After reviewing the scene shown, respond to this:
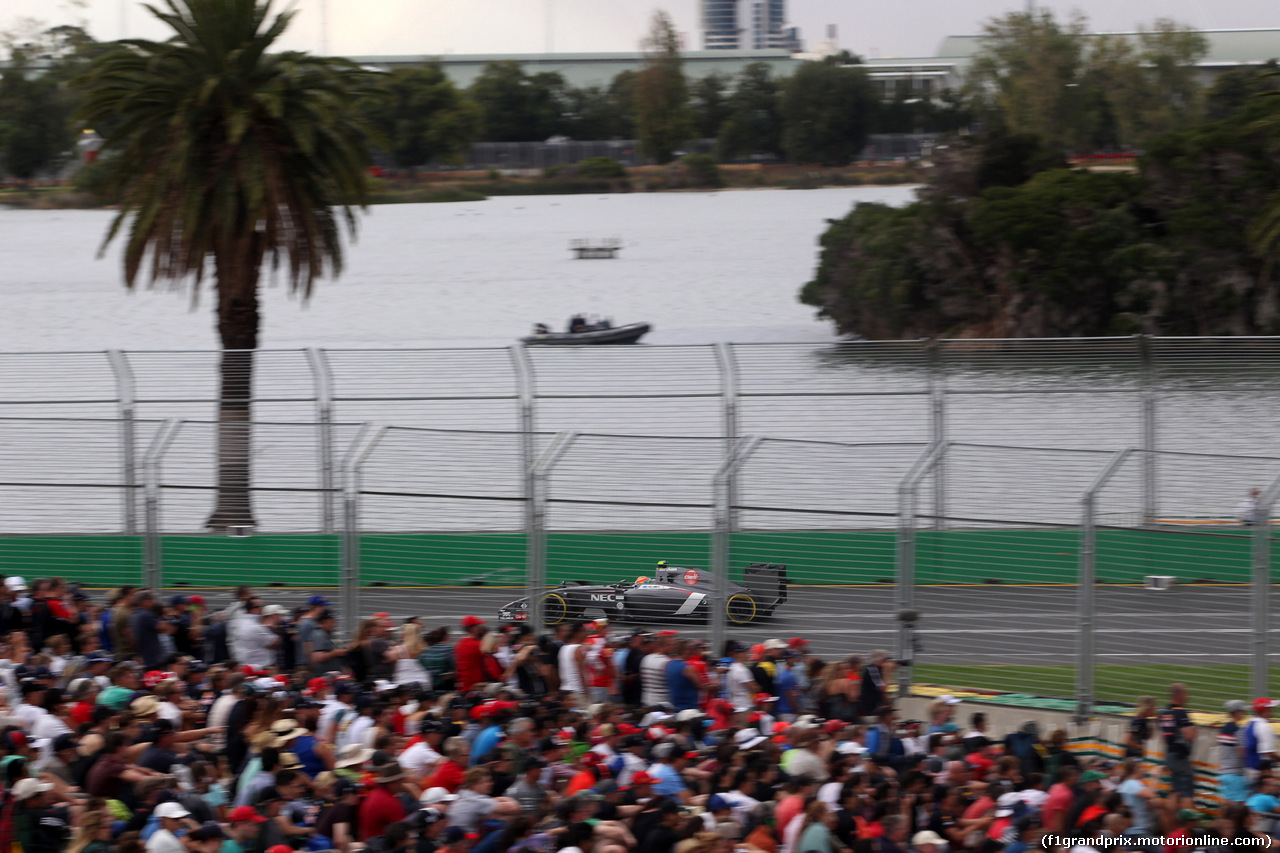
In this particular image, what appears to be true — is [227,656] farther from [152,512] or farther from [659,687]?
[659,687]

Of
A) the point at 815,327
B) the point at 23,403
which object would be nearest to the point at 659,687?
the point at 23,403

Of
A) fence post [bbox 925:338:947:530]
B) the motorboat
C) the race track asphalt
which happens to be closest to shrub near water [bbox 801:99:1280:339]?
the motorboat

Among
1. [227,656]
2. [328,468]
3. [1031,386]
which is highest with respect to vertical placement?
[1031,386]

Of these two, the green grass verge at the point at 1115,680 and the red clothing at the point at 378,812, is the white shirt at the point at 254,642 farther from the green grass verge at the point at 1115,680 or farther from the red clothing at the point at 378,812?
the green grass verge at the point at 1115,680

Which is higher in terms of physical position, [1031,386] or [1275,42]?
[1275,42]

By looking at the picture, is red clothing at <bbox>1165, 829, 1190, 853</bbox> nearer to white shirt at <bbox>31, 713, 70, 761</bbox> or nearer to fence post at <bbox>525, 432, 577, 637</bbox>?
white shirt at <bbox>31, 713, 70, 761</bbox>

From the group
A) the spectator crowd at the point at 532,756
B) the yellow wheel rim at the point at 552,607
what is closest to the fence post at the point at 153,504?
the spectator crowd at the point at 532,756

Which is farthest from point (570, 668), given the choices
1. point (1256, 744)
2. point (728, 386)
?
point (728, 386)

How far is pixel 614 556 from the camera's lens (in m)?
15.4

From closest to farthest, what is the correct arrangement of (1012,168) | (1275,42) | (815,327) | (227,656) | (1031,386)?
(227,656), (1031,386), (1012,168), (815,327), (1275,42)

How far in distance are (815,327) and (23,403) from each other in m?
60.0

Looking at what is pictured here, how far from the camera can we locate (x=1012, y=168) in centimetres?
5578

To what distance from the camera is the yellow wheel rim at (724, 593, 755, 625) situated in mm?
13836

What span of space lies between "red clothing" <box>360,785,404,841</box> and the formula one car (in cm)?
622
